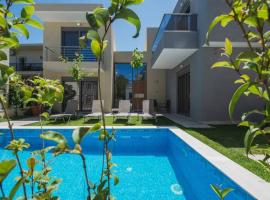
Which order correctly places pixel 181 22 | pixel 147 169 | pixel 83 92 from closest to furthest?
pixel 147 169 < pixel 181 22 < pixel 83 92

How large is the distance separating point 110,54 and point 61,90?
16627mm

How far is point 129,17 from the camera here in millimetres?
785

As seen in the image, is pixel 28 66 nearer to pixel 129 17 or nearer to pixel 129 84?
pixel 129 84

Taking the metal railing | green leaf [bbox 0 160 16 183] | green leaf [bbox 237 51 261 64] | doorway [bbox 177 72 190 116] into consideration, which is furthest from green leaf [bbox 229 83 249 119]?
the metal railing

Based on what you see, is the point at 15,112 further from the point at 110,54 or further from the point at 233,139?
the point at 233,139

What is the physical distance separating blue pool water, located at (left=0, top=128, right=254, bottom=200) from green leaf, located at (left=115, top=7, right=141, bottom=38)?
8.86 ft

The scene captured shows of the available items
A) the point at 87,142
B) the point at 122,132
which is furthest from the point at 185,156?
the point at 87,142

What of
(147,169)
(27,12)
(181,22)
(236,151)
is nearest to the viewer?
(27,12)

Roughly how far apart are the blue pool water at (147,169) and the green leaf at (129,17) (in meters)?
2.70

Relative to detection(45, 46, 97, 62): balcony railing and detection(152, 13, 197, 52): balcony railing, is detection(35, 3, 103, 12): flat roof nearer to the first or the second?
detection(45, 46, 97, 62): balcony railing

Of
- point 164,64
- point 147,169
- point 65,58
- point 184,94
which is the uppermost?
point 65,58

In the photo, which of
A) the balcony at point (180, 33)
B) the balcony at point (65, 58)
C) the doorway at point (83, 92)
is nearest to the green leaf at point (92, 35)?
the balcony at point (180, 33)

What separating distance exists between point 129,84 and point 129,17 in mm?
20001

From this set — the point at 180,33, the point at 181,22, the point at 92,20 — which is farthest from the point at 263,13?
the point at 181,22
